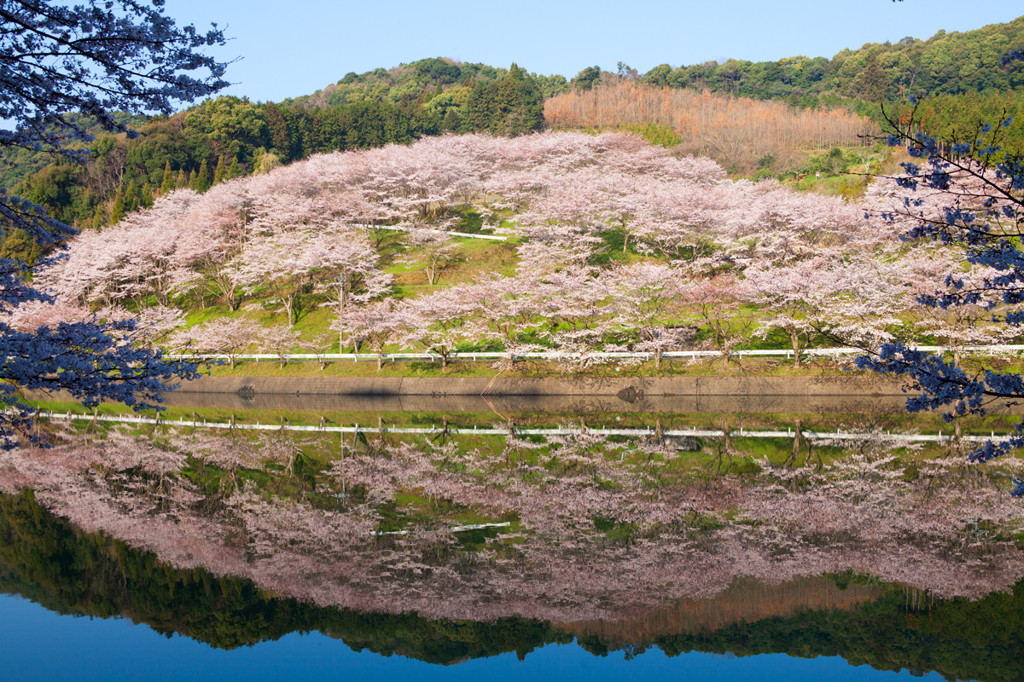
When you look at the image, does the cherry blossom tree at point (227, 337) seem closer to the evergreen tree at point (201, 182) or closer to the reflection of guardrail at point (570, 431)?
the reflection of guardrail at point (570, 431)

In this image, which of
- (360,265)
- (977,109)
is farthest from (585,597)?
(977,109)

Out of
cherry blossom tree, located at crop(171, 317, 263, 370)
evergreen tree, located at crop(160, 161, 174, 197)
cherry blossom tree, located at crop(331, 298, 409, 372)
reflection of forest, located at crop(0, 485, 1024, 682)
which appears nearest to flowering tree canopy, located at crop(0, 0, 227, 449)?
reflection of forest, located at crop(0, 485, 1024, 682)

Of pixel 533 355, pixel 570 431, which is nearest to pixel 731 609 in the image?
pixel 570 431

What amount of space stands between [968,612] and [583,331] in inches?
933

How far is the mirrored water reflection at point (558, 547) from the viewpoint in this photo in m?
8.09

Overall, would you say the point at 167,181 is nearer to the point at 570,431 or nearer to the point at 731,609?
the point at 570,431

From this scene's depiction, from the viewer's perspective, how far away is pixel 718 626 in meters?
8.09

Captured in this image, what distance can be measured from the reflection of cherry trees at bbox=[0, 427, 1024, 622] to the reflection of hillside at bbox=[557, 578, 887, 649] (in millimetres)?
189

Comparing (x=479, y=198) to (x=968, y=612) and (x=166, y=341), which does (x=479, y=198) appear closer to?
(x=166, y=341)

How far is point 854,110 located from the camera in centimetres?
7750

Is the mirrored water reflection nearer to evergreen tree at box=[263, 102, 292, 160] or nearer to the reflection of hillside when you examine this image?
the reflection of hillside

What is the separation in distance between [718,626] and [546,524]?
13.4ft

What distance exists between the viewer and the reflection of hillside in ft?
26.5

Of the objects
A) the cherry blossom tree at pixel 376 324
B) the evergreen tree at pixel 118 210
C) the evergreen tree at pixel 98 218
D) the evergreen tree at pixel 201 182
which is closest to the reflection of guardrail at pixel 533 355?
the cherry blossom tree at pixel 376 324
